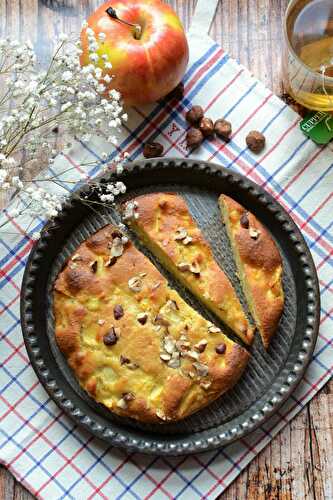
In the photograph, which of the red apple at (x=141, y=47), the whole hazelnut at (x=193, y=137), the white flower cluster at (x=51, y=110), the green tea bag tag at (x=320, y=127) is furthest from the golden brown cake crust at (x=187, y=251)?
the green tea bag tag at (x=320, y=127)

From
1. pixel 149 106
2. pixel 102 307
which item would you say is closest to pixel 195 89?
pixel 149 106

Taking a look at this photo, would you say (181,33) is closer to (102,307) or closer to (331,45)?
(331,45)

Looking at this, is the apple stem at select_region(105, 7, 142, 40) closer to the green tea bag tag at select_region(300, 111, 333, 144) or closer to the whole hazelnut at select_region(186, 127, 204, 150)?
the whole hazelnut at select_region(186, 127, 204, 150)

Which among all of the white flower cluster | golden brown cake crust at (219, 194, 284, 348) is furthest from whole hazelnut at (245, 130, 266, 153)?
the white flower cluster

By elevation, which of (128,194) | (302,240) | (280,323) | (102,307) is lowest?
(280,323)

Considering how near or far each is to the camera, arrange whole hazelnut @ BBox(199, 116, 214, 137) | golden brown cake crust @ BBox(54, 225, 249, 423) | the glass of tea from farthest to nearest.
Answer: whole hazelnut @ BBox(199, 116, 214, 137) → the glass of tea → golden brown cake crust @ BBox(54, 225, 249, 423)

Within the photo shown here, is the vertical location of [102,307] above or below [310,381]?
above

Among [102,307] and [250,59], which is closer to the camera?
[102,307]
